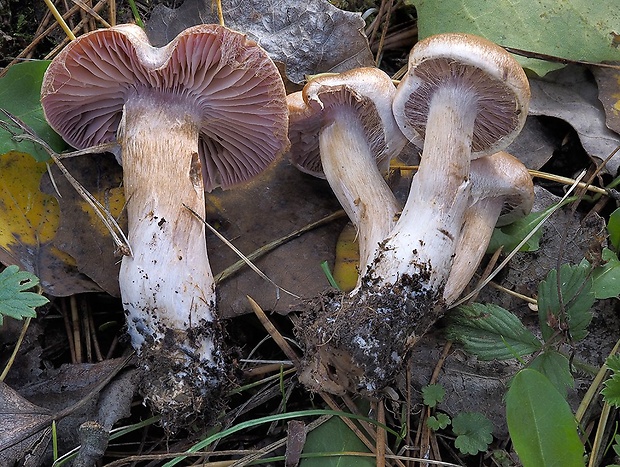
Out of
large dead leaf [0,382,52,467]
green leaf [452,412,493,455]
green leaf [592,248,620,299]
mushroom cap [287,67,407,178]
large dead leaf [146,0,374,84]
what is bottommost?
green leaf [452,412,493,455]

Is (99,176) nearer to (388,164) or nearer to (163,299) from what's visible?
(163,299)

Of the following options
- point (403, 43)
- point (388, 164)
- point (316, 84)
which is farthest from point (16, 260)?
point (403, 43)

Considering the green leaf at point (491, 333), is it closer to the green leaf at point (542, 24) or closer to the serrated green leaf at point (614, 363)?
the serrated green leaf at point (614, 363)

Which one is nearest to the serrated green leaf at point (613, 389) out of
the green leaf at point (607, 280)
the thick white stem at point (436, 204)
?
the green leaf at point (607, 280)

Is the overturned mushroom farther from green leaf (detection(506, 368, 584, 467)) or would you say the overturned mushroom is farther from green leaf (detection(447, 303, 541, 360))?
green leaf (detection(506, 368, 584, 467))

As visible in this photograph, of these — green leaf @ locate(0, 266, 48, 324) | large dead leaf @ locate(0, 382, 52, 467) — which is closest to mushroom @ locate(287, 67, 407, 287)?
green leaf @ locate(0, 266, 48, 324)
